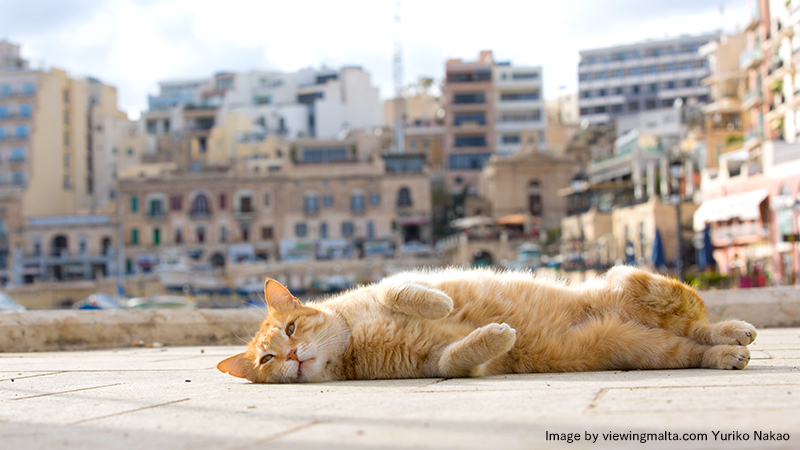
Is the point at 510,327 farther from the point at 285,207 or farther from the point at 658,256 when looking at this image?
the point at 285,207

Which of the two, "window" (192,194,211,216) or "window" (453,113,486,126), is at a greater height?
"window" (453,113,486,126)

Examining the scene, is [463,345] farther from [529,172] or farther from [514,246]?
[529,172]

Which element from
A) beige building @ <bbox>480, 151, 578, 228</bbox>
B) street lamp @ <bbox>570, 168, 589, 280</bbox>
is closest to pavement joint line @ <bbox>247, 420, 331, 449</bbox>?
street lamp @ <bbox>570, 168, 589, 280</bbox>

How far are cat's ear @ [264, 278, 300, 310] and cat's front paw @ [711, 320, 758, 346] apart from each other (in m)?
2.15

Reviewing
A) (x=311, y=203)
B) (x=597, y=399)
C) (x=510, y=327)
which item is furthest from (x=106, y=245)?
(x=597, y=399)

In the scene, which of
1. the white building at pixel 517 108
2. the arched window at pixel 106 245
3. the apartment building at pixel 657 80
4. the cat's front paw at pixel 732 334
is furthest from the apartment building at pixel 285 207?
the cat's front paw at pixel 732 334

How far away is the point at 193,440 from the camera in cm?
212

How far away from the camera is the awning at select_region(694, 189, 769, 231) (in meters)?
25.8

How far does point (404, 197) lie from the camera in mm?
54281

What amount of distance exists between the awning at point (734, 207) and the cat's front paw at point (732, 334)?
24.0m

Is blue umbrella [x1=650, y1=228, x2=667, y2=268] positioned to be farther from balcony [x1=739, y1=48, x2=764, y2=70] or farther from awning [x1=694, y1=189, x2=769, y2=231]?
balcony [x1=739, y1=48, x2=764, y2=70]

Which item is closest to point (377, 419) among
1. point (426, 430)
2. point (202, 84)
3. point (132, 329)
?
point (426, 430)

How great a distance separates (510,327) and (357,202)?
166 ft

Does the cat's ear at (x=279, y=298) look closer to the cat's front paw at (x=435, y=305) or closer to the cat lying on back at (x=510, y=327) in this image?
the cat lying on back at (x=510, y=327)
